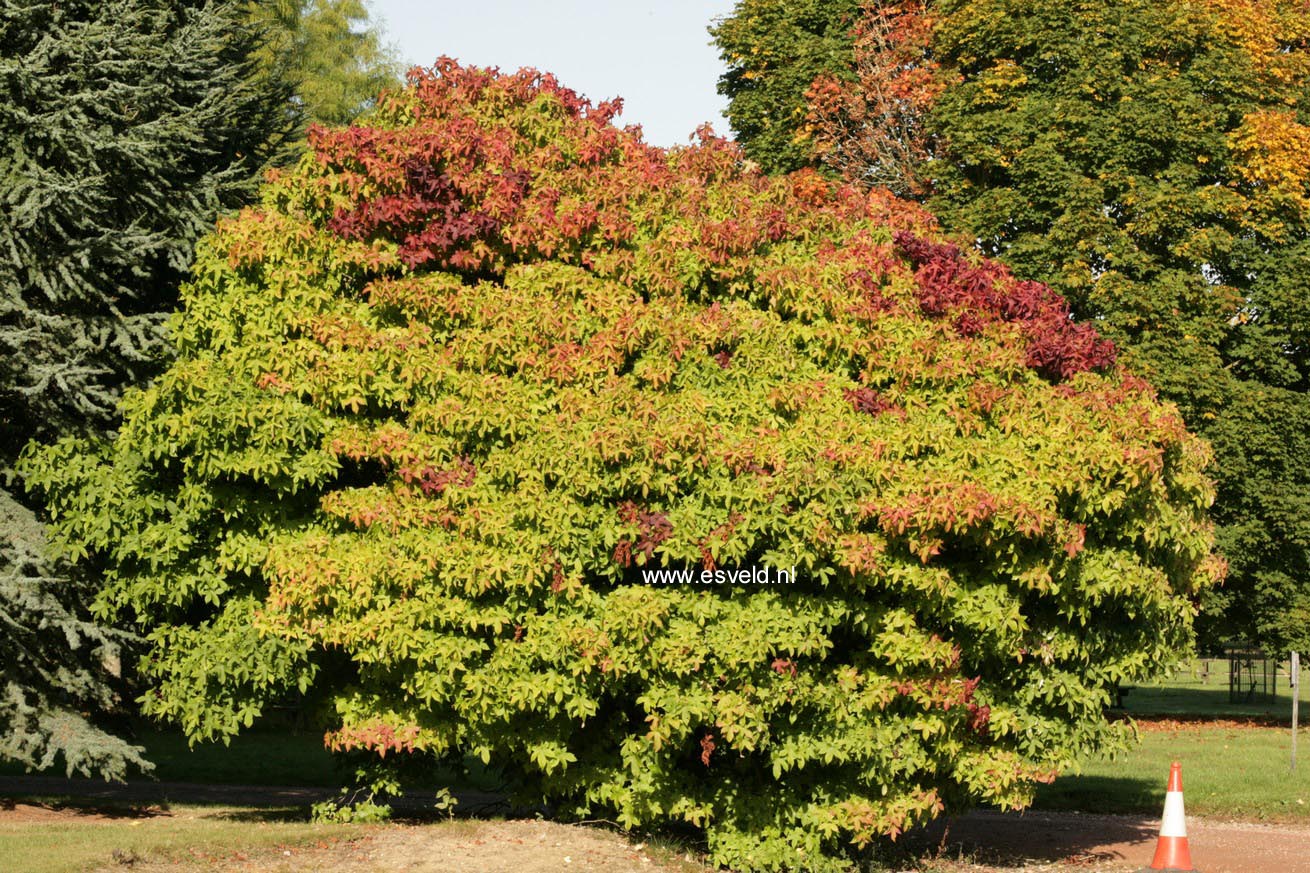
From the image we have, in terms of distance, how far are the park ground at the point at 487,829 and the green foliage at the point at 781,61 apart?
13.0 metres

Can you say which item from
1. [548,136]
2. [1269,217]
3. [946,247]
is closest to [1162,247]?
[1269,217]

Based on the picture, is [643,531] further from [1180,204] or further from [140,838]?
[1180,204]

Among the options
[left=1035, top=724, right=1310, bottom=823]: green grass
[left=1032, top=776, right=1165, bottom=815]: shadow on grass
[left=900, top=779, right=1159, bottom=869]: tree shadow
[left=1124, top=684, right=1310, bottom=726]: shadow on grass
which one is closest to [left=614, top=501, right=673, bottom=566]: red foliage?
[left=900, top=779, right=1159, bottom=869]: tree shadow

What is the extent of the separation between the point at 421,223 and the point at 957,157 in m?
15.7

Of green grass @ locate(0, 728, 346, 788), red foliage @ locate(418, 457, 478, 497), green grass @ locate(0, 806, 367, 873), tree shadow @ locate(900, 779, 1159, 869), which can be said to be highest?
red foliage @ locate(418, 457, 478, 497)

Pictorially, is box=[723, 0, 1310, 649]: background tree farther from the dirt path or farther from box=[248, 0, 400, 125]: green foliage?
box=[248, 0, 400, 125]: green foliage

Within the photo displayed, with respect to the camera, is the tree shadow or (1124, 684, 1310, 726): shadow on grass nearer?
the tree shadow

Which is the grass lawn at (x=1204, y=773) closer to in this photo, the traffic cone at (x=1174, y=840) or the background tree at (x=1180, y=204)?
the background tree at (x=1180, y=204)

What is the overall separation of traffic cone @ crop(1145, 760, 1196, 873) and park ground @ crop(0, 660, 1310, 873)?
4.31 m

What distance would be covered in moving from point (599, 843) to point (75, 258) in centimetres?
762

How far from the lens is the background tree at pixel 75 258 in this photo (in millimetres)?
14031

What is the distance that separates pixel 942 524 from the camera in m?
12.0

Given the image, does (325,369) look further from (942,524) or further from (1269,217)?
(1269,217)

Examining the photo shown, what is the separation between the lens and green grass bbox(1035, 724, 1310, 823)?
17984 millimetres
